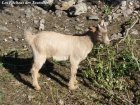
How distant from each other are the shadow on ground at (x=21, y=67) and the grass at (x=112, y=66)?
2.28ft

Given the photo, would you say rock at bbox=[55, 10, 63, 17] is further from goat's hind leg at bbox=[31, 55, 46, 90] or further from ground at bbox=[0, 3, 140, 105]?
goat's hind leg at bbox=[31, 55, 46, 90]

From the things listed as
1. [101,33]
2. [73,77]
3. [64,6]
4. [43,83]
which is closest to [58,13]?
[64,6]

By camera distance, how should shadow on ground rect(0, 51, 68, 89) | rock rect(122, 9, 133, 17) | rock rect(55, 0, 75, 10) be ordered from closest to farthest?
1. shadow on ground rect(0, 51, 68, 89)
2. rock rect(122, 9, 133, 17)
3. rock rect(55, 0, 75, 10)

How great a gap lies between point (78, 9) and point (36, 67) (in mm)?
4142

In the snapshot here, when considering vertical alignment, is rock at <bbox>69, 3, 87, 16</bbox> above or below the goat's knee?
above

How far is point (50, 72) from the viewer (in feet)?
33.7

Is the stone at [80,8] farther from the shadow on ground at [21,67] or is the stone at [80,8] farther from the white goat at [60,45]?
the white goat at [60,45]

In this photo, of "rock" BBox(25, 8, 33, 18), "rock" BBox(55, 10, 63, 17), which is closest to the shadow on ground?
"rock" BBox(25, 8, 33, 18)

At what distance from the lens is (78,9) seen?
12969 mm

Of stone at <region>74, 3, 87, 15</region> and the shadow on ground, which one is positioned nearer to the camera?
the shadow on ground

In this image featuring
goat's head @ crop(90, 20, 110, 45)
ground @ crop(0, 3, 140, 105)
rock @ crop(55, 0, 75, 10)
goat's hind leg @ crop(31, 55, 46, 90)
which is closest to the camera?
goat's head @ crop(90, 20, 110, 45)

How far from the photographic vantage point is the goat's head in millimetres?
8781

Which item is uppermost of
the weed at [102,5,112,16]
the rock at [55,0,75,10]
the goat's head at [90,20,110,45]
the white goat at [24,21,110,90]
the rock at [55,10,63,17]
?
the rock at [55,0,75,10]

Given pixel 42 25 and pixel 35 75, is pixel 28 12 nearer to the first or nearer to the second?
pixel 42 25
